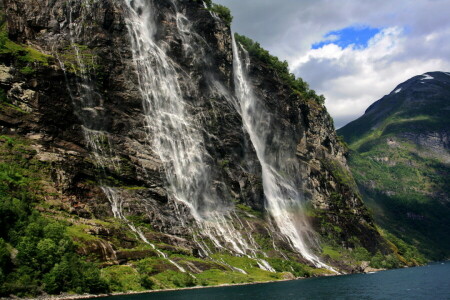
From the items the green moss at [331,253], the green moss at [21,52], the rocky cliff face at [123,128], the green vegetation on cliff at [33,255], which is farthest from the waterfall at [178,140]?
the green vegetation on cliff at [33,255]

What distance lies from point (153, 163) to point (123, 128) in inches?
533

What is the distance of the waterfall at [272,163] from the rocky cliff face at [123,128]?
448 centimetres

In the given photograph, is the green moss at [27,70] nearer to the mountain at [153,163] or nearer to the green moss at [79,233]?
the mountain at [153,163]

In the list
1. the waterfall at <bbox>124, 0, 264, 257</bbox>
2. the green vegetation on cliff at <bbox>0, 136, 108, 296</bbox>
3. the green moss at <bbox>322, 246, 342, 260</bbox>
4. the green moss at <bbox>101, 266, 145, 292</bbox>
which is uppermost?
the waterfall at <bbox>124, 0, 264, 257</bbox>

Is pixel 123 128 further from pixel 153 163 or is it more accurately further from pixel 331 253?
pixel 331 253

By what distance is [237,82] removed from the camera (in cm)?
18088

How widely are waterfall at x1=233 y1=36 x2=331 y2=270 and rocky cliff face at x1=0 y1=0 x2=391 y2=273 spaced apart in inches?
177

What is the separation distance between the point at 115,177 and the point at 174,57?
57.0 m

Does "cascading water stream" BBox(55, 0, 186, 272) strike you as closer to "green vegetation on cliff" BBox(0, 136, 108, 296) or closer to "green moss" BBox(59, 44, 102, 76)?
"green moss" BBox(59, 44, 102, 76)

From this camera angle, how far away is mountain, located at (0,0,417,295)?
81.1 m

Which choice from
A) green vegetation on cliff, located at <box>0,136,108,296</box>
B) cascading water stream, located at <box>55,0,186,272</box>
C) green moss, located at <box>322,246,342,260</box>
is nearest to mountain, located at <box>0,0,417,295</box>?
green vegetation on cliff, located at <box>0,136,108,296</box>

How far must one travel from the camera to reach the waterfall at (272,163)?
509ft

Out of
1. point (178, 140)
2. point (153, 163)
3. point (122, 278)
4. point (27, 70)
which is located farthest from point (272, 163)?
point (122, 278)

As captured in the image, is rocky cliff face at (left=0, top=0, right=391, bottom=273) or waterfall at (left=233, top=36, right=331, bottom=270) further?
waterfall at (left=233, top=36, right=331, bottom=270)
